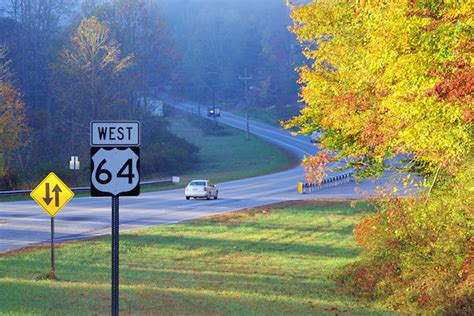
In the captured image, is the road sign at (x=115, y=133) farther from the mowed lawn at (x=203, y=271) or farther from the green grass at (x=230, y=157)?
the green grass at (x=230, y=157)

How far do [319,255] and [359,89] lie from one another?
10.9m

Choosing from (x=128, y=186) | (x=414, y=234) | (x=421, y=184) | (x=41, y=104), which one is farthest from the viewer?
(x=41, y=104)

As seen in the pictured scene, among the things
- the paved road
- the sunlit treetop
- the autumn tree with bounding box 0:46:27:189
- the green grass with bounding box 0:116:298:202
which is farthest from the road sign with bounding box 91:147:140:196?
the green grass with bounding box 0:116:298:202

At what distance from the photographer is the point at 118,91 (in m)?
69.2

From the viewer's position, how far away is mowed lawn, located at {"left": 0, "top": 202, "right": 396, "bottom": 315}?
1443 cm

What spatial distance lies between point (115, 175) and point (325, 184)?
54465 mm

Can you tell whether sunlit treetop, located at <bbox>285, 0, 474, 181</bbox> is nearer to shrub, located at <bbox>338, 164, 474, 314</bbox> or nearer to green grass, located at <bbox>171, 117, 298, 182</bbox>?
shrub, located at <bbox>338, 164, 474, 314</bbox>

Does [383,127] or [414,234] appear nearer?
[383,127]

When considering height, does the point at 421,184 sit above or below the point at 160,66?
below

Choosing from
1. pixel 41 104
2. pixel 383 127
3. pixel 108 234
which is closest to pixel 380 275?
pixel 383 127

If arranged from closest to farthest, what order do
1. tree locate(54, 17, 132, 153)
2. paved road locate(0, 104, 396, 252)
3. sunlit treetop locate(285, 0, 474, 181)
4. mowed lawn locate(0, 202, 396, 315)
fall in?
sunlit treetop locate(285, 0, 474, 181), mowed lawn locate(0, 202, 396, 315), paved road locate(0, 104, 396, 252), tree locate(54, 17, 132, 153)

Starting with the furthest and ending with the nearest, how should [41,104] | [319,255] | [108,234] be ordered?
[41,104] < [108,234] < [319,255]

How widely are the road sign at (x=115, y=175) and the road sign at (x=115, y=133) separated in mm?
145

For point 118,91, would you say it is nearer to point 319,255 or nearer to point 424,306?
point 319,255
